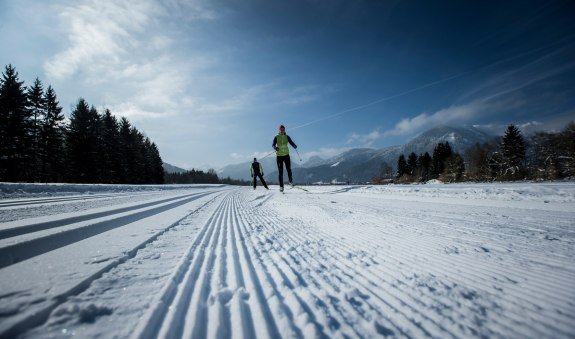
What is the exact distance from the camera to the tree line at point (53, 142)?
979 inches

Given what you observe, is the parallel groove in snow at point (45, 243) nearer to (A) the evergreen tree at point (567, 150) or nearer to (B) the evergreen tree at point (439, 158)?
(A) the evergreen tree at point (567, 150)

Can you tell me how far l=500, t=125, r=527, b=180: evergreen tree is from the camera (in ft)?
138

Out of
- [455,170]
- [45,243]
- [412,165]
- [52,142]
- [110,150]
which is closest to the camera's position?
[45,243]

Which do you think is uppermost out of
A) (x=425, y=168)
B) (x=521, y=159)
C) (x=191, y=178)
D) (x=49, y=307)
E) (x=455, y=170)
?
(x=191, y=178)

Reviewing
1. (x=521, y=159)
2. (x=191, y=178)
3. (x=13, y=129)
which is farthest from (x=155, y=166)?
(x=521, y=159)

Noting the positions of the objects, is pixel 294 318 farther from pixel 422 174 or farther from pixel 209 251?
pixel 422 174

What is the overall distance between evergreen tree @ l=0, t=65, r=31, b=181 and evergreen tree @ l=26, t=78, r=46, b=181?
2.01 feet

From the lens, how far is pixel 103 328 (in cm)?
96

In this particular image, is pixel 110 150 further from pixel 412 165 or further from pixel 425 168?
pixel 412 165

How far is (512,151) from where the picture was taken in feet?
142

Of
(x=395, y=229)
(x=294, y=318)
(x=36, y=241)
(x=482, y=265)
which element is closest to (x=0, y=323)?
(x=294, y=318)

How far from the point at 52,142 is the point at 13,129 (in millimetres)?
4472

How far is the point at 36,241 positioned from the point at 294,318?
89.9 inches

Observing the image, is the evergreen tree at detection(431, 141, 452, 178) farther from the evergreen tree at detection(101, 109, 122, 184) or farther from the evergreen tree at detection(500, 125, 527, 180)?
the evergreen tree at detection(101, 109, 122, 184)
